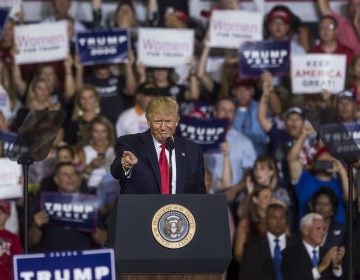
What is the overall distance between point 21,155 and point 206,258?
1195 mm

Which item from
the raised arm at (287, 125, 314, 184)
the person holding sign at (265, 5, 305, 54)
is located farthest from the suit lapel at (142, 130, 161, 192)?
the person holding sign at (265, 5, 305, 54)

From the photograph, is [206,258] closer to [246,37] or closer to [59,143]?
[59,143]

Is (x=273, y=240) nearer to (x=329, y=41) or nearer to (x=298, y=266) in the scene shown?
(x=298, y=266)

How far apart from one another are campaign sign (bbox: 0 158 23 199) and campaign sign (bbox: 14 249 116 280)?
12.2 ft

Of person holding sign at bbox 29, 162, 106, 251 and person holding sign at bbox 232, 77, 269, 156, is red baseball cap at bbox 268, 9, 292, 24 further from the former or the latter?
person holding sign at bbox 29, 162, 106, 251

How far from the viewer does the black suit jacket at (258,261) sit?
8.84m

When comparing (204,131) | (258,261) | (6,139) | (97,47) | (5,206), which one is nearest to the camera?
(258,261)

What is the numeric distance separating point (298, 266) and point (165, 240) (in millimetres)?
2823

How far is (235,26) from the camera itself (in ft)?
36.2

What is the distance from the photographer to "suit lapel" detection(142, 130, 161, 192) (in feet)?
21.1

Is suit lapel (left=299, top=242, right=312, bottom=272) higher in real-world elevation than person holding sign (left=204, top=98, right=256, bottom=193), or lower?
lower

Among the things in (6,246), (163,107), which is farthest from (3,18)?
(163,107)

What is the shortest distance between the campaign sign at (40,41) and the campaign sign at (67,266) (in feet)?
18.9

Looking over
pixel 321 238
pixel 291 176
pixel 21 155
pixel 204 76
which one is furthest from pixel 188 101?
pixel 21 155
